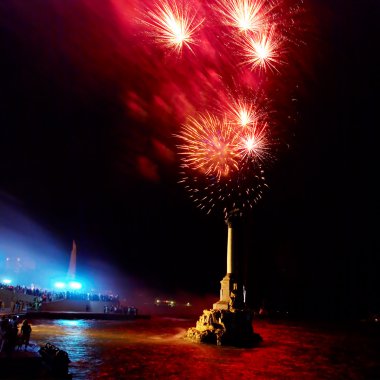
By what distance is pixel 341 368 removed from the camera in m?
22.4

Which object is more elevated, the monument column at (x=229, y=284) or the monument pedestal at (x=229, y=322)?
the monument column at (x=229, y=284)

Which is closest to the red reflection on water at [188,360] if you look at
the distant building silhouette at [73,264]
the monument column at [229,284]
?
the monument column at [229,284]

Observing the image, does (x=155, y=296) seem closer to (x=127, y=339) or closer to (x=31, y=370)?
(x=127, y=339)

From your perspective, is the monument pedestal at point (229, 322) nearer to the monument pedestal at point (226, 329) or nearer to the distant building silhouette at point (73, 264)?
the monument pedestal at point (226, 329)

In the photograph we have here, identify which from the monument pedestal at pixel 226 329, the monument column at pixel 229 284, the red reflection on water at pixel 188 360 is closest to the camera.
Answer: the red reflection on water at pixel 188 360

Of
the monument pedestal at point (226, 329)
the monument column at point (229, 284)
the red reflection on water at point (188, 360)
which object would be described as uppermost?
the monument column at point (229, 284)

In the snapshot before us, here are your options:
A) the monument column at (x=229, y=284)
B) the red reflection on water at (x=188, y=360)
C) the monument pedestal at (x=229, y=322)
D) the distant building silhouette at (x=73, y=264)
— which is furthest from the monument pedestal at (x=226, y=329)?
the distant building silhouette at (x=73, y=264)

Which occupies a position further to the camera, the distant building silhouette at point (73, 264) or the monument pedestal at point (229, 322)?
the distant building silhouette at point (73, 264)

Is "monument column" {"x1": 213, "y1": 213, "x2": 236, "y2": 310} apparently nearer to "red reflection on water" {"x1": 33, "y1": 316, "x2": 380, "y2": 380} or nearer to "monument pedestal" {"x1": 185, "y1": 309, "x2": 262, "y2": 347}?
"monument pedestal" {"x1": 185, "y1": 309, "x2": 262, "y2": 347}

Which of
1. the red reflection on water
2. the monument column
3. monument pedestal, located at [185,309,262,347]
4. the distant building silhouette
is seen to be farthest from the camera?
the distant building silhouette

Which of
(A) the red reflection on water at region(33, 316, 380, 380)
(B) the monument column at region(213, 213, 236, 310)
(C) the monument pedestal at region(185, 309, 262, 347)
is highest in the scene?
(B) the monument column at region(213, 213, 236, 310)

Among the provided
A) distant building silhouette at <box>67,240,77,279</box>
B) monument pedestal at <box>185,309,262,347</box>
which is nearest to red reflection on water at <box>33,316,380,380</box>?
monument pedestal at <box>185,309,262,347</box>

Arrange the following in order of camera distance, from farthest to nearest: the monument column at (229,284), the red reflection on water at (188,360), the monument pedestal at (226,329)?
1. the monument column at (229,284)
2. the monument pedestal at (226,329)
3. the red reflection on water at (188,360)

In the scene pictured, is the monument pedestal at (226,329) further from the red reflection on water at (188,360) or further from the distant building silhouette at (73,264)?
the distant building silhouette at (73,264)
